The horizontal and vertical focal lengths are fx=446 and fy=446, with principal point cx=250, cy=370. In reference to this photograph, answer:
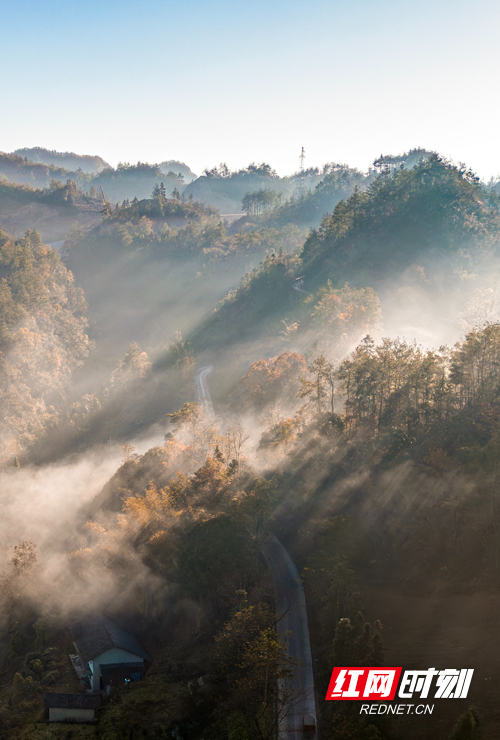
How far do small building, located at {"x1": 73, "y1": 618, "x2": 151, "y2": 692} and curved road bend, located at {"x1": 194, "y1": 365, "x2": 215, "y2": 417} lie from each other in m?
36.2

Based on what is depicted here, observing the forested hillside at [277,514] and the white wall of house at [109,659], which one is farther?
the white wall of house at [109,659]

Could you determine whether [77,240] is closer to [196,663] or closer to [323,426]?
[323,426]

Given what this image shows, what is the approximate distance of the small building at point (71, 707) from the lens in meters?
22.4

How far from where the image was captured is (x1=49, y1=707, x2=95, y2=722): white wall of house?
2238cm

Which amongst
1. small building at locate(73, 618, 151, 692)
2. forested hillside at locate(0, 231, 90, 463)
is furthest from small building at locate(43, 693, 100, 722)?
forested hillside at locate(0, 231, 90, 463)

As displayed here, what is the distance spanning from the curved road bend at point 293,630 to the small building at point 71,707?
1002cm

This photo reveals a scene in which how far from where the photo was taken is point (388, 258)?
85438mm

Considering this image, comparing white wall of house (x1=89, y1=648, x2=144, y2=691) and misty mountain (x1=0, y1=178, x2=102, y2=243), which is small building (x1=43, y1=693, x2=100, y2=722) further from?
misty mountain (x1=0, y1=178, x2=102, y2=243)

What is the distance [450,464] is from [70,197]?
169886mm

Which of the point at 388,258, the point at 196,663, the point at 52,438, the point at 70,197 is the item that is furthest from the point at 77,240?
the point at 196,663

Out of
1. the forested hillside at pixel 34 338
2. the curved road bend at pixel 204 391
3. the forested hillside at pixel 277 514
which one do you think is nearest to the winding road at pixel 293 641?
the forested hillside at pixel 277 514

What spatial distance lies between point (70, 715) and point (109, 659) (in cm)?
433

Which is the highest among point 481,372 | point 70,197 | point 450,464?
point 70,197

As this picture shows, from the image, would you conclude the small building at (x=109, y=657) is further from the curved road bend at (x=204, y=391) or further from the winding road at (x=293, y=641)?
the curved road bend at (x=204, y=391)
